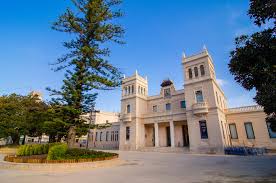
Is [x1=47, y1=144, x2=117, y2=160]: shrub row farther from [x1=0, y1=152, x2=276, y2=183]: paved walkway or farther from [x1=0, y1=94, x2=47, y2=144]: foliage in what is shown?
[x1=0, y1=94, x2=47, y2=144]: foliage

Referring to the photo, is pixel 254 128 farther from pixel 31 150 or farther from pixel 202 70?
pixel 31 150

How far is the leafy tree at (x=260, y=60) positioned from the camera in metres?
5.64

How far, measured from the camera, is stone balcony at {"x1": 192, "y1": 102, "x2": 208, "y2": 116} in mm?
22750

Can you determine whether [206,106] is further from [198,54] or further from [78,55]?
[78,55]

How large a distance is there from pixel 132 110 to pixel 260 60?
26.4m

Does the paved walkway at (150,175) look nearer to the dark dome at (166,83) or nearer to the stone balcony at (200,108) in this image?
the stone balcony at (200,108)

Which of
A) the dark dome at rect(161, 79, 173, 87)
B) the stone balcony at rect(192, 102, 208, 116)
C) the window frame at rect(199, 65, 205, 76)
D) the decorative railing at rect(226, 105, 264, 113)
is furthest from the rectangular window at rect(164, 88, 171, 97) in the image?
the decorative railing at rect(226, 105, 264, 113)

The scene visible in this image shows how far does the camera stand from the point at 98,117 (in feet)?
152

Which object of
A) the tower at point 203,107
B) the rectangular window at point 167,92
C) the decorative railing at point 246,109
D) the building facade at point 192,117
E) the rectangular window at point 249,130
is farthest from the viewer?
the rectangular window at point 167,92

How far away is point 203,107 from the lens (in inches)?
899

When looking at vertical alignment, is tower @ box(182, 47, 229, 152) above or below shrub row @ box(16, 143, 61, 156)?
above

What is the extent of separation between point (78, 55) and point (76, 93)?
3.51 m

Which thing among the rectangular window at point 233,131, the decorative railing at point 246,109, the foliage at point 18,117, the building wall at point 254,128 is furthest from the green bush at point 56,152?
the decorative railing at point 246,109

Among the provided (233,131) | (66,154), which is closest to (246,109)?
(233,131)
